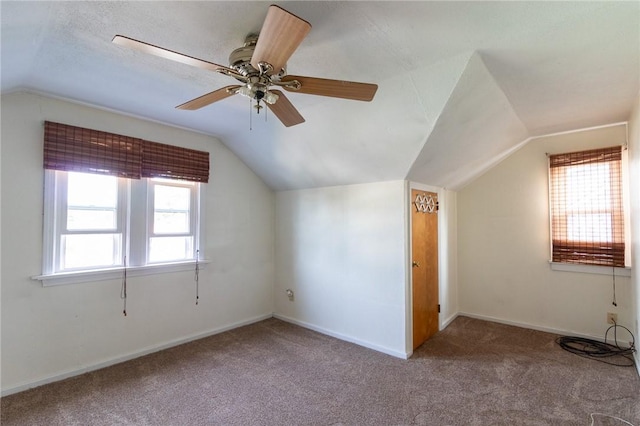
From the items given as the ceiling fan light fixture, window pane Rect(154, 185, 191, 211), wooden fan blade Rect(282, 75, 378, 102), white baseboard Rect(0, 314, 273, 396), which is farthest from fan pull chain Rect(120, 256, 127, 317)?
wooden fan blade Rect(282, 75, 378, 102)

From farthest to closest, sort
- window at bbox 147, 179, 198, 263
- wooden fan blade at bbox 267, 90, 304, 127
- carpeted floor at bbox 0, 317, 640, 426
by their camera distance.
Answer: window at bbox 147, 179, 198, 263 → carpeted floor at bbox 0, 317, 640, 426 → wooden fan blade at bbox 267, 90, 304, 127

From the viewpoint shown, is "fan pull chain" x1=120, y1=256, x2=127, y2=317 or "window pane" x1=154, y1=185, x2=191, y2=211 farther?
"window pane" x1=154, y1=185, x2=191, y2=211

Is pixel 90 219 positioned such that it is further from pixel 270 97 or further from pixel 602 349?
pixel 602 349

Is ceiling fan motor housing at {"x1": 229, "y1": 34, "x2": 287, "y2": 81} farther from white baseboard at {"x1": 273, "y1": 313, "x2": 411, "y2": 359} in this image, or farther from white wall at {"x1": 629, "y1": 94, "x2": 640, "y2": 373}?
white wall at {"x1": 629, "y1": 94, "x2": 640, "y2": 373}

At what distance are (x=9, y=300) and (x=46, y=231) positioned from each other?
0.59m

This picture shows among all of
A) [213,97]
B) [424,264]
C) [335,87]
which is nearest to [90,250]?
[213,97]

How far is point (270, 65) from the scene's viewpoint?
1469 mm

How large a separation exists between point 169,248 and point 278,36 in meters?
2.93

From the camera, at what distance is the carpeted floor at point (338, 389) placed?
214 centimetres

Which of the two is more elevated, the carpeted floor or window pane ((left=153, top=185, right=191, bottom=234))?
window pane ((left=153, top=185, right=191, bottom=234))

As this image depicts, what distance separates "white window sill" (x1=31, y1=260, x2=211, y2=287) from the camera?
8.52 ft

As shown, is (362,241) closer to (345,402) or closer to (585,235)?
(345,402)

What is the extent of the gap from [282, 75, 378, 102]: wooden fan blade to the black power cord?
3545mm

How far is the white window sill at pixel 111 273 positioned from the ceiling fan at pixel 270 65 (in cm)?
200
